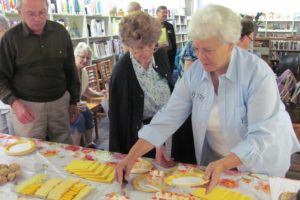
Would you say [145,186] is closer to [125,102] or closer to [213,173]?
[213,173]

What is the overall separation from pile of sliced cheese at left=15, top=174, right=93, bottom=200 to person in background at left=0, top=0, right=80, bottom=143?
2.27 feet

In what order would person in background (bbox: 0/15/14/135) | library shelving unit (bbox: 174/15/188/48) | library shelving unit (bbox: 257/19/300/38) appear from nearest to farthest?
person in background (bbox: 0/15/14/135)
library shelving unit (bbox: 174/15/188/48)
library shelving unit (bbox: 257/19/300/38)

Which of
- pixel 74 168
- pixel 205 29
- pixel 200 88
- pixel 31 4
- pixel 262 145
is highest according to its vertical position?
pixel 31 4

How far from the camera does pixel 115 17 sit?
17.8 ft

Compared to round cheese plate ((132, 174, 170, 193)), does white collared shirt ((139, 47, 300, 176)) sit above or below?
above

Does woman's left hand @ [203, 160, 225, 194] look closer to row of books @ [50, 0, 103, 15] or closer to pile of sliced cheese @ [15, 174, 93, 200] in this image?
pile of sliced cheese @ [15, 174, 93, 200]

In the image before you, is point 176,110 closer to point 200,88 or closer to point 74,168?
point 200,88

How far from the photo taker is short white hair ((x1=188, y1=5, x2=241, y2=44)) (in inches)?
43.6

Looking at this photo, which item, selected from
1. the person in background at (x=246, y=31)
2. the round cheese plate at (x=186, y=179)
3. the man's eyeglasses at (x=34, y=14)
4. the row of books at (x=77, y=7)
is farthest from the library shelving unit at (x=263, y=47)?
the round cheese plate at (x=186, y=179)

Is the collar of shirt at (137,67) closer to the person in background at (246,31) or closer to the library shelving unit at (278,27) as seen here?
the person in background at (246,31)

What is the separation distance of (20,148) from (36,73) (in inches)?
22.6

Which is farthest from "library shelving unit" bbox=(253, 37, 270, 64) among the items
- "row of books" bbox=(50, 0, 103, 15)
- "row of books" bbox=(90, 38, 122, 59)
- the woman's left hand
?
the woman's left hand

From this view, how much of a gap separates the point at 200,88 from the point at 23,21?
120 centimetres

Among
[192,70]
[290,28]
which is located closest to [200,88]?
[192,70]
